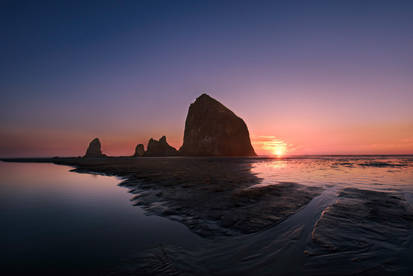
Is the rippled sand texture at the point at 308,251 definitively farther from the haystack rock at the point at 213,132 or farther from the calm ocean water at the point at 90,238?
the haystack rock at the point at 213,132

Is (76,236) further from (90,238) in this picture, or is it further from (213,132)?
(213,132)

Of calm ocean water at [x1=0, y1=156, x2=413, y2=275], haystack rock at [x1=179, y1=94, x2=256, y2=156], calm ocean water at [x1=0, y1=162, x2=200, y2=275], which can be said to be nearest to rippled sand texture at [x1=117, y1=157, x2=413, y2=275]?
calm ocean water at [x1=0, y1=156, x2=413, y2=275]

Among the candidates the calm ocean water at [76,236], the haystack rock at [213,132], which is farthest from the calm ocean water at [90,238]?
the haystack rock at [213,132]

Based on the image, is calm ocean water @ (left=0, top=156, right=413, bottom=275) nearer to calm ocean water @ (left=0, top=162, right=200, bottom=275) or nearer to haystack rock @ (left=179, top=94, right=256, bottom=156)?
calm ocean water @ (left=0, top=162, right=200, bottom=275)

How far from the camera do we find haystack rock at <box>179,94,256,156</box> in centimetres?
15488

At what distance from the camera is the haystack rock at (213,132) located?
154875mm

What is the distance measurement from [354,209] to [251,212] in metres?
4.55

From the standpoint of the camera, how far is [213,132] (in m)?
158

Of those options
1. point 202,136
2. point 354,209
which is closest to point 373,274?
point 354,209

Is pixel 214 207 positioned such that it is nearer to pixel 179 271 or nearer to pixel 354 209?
pixel 179 271

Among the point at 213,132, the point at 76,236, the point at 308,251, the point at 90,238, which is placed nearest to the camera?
the point at 308,251

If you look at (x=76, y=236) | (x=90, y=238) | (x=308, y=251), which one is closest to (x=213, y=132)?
(x=76, y=236)

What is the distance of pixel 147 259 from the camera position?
4066mm

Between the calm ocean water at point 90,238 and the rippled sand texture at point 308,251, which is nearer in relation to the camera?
the rippled sand texture at point 308,251
